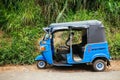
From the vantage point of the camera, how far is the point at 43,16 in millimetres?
15062

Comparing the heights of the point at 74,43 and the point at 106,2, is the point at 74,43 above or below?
below

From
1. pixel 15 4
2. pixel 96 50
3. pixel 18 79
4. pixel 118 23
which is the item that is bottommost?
pixel 18 79

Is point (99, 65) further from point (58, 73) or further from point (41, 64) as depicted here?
point (41, 64)

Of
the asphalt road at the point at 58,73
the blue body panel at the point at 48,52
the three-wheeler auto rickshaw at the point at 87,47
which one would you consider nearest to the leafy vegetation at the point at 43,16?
the asphalt road at the point at 58,73

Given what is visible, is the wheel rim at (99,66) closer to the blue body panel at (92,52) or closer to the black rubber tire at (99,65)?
the black rubber tire at (99,65)

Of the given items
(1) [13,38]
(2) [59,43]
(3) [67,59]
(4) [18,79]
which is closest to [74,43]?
(2) [59,43]

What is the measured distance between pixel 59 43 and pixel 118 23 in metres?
3.30

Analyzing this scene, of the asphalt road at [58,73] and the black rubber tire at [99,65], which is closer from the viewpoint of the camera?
the asphalt road at [58,73]

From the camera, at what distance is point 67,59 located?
11375mm

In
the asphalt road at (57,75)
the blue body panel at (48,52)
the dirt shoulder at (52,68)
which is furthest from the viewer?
the dirt shoulder at (52,68)

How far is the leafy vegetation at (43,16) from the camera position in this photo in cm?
1373

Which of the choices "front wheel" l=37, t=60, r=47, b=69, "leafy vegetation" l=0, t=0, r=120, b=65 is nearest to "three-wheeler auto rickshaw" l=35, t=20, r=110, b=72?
"front wheel" l=37, t=60, r=47, b=69

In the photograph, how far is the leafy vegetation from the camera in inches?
540

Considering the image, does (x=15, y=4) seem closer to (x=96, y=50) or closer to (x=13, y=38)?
(x=13, y=38)
